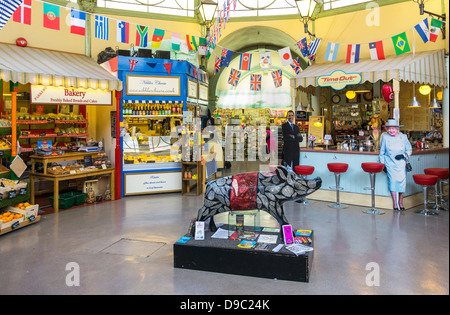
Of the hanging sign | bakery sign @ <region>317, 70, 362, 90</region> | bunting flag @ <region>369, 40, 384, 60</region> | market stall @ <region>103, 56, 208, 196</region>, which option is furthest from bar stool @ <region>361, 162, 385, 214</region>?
the hanging sign

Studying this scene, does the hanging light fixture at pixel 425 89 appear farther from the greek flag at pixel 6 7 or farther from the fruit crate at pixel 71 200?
the greek flag at pixel 6 7

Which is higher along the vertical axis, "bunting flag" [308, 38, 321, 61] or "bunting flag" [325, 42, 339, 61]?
"bunting flag" [308, 38, 321, 61]

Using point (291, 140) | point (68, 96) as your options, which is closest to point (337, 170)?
point (291, 140)

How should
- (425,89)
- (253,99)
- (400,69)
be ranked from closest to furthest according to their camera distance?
(400,69)
(425,89)
(253,99)

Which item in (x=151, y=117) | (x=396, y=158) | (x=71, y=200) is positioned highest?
(x=151, y=117)

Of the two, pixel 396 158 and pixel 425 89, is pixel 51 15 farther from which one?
pixel 425 89

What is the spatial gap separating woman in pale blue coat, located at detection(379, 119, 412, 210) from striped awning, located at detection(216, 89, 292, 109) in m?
11.5

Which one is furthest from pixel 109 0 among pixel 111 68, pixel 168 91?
pixel 168 91

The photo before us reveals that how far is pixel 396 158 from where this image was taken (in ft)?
22.2

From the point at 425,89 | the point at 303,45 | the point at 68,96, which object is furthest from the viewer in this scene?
the point at 303,45

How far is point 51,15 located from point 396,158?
7.46 m

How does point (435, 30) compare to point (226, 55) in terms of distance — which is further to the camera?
point (226, 55)

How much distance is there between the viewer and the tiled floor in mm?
3592

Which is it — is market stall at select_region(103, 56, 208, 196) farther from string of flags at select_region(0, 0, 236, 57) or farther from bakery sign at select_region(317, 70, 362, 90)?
bakery sign at select_region(317, 70, 362, 90)
